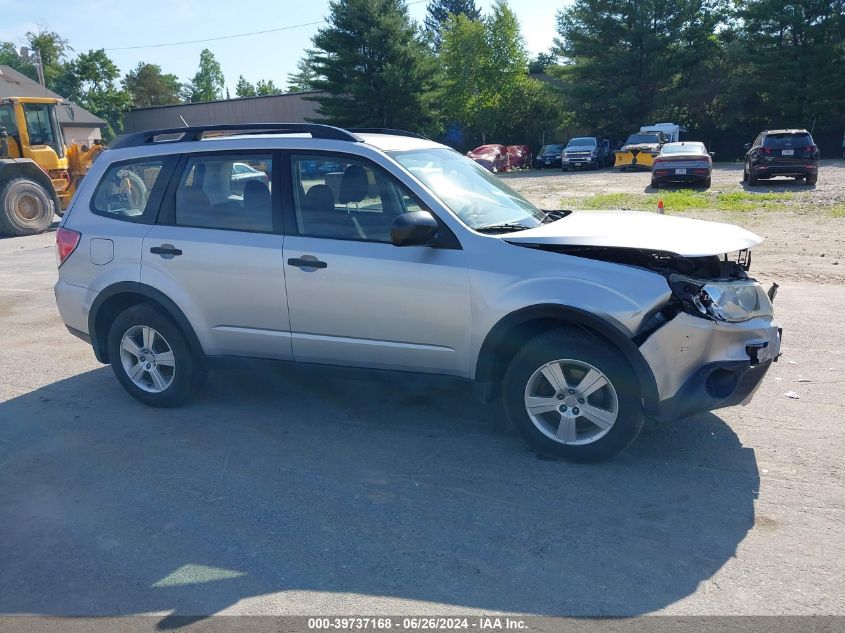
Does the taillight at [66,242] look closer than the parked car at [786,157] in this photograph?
Yes

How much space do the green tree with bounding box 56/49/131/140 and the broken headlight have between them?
66792mm

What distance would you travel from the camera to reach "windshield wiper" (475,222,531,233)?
15.7 feet

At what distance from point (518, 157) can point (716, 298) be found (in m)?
40.9

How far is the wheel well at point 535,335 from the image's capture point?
14.0 ft

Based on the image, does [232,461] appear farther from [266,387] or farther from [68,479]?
[266,387]

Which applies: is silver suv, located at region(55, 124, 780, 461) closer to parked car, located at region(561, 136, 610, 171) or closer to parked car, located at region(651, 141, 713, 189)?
parked car, located at region(651, 141, 713, 189)

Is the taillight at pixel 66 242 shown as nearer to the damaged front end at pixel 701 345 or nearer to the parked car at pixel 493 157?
the damaged front end at pixel 701 345

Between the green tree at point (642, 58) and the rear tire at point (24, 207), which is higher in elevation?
the green tree at point (642, 58)

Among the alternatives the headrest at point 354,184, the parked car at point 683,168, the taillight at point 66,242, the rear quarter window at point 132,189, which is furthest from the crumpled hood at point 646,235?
the parked car at point 683,168

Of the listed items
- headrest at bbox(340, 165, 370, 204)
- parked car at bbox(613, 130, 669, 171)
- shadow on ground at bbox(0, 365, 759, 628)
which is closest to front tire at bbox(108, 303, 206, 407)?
shadow on ground at bbox(0, 365, 759, 628)

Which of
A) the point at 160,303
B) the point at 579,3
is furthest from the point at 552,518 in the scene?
the point at 579,3

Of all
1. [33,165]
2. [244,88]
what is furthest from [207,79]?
[33,165]

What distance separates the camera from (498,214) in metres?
5.11

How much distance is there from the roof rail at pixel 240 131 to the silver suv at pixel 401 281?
0.06ft
